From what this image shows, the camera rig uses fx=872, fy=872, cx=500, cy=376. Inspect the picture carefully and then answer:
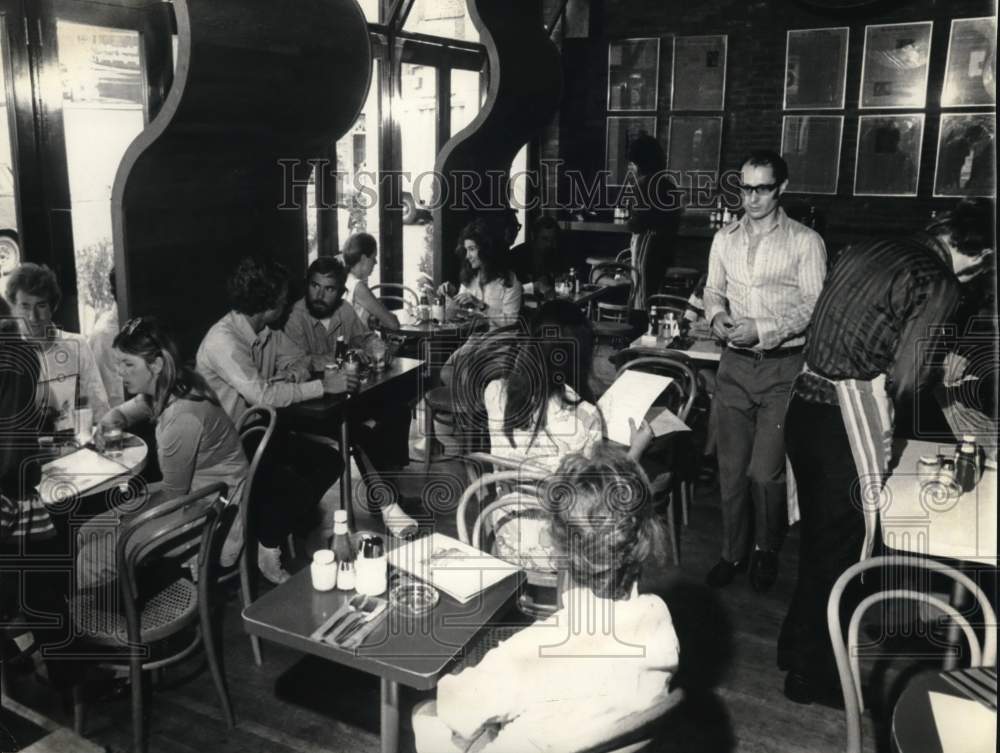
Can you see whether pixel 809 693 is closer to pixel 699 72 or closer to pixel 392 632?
pixel 392 632

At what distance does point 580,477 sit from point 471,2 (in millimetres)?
4938

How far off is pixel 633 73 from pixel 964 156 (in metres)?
3.10

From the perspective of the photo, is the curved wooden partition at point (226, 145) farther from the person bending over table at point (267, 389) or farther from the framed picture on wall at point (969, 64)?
the framed picture on wall at point (969, 64)

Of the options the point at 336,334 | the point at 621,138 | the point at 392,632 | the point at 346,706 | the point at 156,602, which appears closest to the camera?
the point at 392,632

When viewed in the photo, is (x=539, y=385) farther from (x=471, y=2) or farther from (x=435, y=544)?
(x=471, y=2)

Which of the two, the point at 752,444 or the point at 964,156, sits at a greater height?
the point at 964,156

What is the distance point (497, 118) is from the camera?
6.34m

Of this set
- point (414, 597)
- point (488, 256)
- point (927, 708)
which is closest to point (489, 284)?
point (488, 256)

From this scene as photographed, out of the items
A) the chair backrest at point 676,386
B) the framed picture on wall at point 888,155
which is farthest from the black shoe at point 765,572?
the framed picture on wall at point 888,155

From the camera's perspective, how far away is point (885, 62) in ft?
24.8

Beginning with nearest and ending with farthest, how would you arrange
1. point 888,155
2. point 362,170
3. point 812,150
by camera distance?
point 362,170, point 888,155, point 812,150

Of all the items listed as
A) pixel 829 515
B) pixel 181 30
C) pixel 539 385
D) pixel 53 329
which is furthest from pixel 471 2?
pixel 829 515

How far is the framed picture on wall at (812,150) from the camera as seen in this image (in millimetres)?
7836

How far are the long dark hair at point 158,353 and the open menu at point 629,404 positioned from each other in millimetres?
1430
